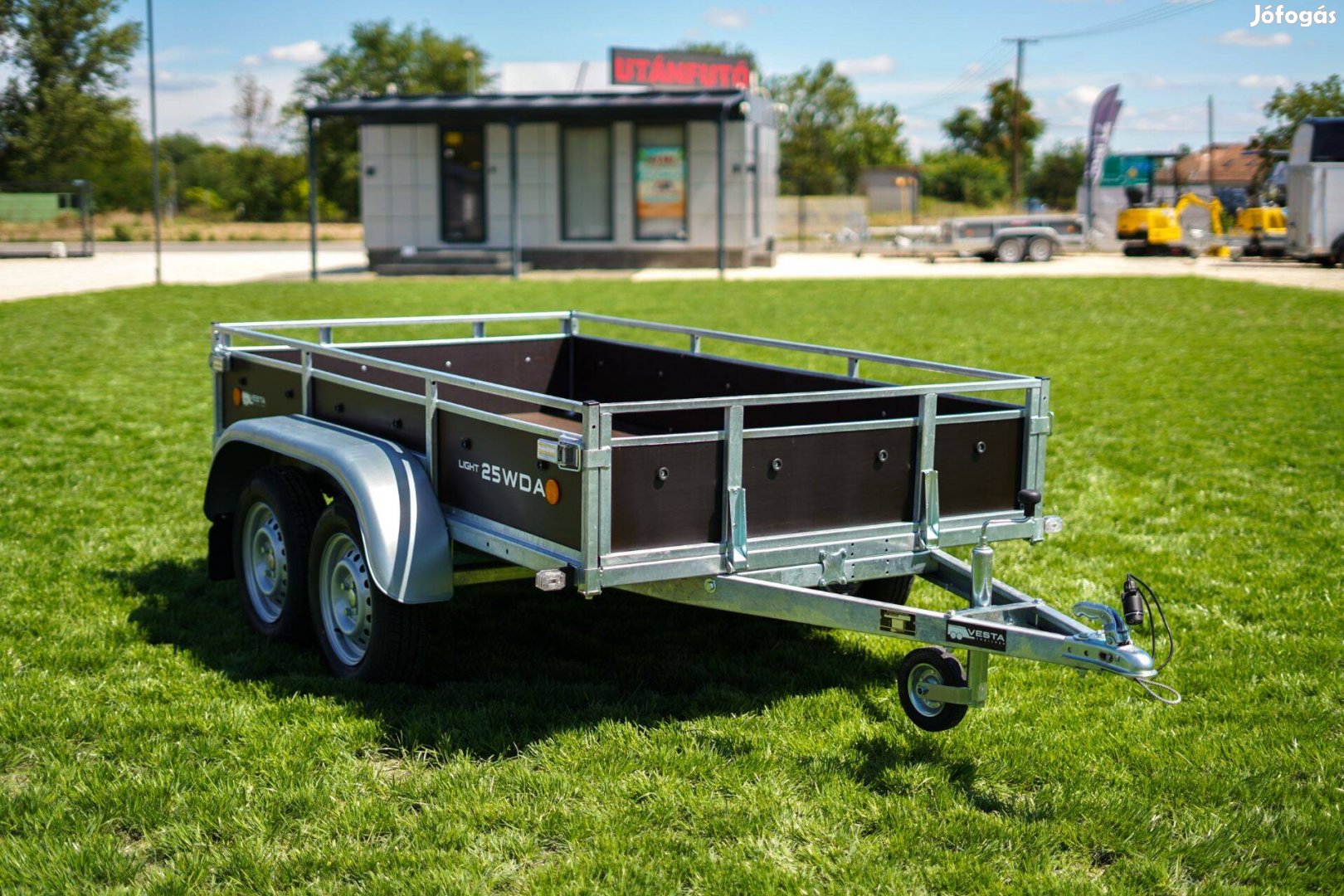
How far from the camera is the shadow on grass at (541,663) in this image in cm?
479

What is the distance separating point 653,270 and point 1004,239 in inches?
435

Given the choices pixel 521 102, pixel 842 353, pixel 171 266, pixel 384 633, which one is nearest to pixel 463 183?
pixel 521 102

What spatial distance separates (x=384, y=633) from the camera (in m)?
4.91

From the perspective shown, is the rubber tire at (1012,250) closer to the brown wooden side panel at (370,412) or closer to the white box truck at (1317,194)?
the white box truck at (1317,194)

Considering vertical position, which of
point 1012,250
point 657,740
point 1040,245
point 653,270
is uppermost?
point 1040,245

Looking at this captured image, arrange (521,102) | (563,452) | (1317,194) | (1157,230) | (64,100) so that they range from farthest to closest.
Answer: (64,100)
(1157,230)
(521,102)
(1317,194)
(563,452)

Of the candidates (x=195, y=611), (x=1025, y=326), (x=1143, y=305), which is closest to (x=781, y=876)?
(x=195, y=611)

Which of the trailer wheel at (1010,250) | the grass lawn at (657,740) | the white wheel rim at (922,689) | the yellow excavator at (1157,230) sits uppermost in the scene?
the yellow excavator at (1157,230)

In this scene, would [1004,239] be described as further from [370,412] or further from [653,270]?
[370,412]

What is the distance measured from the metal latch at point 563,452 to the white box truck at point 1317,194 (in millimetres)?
30658

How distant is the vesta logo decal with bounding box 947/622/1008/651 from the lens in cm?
399

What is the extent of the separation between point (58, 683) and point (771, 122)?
3428cm

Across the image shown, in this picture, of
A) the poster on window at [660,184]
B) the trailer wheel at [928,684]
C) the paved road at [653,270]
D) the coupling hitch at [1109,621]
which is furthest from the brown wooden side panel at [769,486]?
the poster on window at [660,184]

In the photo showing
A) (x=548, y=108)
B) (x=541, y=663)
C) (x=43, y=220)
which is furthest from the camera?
(x=43, y=220)
